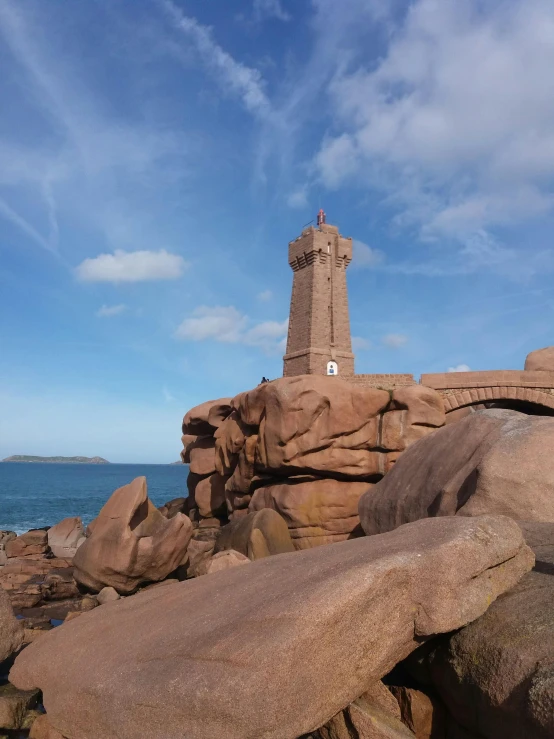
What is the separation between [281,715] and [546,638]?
2169 millimetres

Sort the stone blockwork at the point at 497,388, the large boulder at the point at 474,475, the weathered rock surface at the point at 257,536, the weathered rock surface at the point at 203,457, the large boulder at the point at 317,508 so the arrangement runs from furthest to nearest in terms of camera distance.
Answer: the weathered rock surface at the point at 203,457, the stone blockwork at the point at 497,388, the large boulder at the point at 317,508, the weathered rock surface at the point at 257,536, the large boulder at the point at 474,475

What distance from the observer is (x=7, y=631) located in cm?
713

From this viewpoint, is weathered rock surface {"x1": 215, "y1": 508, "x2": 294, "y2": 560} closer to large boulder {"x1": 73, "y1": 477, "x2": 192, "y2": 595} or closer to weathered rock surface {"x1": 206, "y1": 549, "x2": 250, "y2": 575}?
large boulder {"x1": 73, "y1": 477, "x2": 192, "y2": 595}

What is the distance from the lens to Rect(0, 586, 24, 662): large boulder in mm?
7078

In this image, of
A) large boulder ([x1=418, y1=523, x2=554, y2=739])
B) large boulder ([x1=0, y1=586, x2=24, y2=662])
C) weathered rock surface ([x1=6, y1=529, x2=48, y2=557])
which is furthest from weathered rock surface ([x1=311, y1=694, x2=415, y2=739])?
weathered rock surface ([x1=6, y1=529, x2=48, y2=557])

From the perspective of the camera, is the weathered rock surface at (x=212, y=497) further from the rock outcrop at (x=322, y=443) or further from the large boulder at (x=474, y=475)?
the large boulder at (x=474, y=475)

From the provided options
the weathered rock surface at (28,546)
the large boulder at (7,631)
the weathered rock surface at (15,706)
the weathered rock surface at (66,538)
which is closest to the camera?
the weathered rock surface at (15,706)

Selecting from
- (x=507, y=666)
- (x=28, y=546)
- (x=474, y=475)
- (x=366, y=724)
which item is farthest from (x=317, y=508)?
(x=507, y=666)

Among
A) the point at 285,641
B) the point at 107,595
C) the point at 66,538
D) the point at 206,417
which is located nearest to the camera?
the point at 285,641

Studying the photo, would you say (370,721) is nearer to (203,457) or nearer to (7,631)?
(7,631)

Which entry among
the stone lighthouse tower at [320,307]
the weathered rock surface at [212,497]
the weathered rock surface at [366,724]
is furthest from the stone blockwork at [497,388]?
the weathered rock surface at [366,724]

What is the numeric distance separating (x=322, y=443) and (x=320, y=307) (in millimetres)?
16849

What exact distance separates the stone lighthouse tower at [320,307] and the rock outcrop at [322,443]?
13506 mm

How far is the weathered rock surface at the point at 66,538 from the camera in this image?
21516 millimetres
